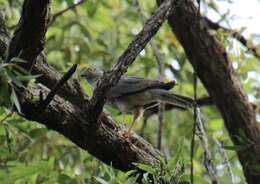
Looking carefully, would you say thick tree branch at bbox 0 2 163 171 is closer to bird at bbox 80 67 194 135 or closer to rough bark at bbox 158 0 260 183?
bird at bbox 80 67 194 135

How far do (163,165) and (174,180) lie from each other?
11cm

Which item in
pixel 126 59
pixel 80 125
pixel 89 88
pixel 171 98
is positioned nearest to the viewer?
pixel 126 59

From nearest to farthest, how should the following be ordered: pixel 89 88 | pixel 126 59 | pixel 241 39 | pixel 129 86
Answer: pixel 126 59
pixel 89 88
pixel 129 86
pixel 241 39

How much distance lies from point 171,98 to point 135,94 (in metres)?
0.48

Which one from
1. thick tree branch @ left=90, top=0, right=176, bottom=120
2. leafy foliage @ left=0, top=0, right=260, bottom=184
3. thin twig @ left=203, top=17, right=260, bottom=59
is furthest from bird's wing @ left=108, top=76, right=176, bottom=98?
thick tree branch @ left=90, top=0, right=176, bottom=120

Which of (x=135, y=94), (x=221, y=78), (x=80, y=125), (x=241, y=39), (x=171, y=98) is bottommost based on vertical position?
(x=80, y=125)

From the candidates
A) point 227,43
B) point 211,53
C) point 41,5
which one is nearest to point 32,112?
point 41,5

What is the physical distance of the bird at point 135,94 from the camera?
16.8ft

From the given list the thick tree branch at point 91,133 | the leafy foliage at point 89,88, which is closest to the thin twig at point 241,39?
the leafy foliage at point 89,88

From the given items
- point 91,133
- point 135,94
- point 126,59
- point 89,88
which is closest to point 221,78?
point 135,94

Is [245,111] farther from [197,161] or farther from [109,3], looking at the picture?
[109,3]

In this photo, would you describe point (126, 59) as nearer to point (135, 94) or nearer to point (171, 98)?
point (171, 98)

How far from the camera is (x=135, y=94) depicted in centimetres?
544

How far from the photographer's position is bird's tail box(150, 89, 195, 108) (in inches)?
193
